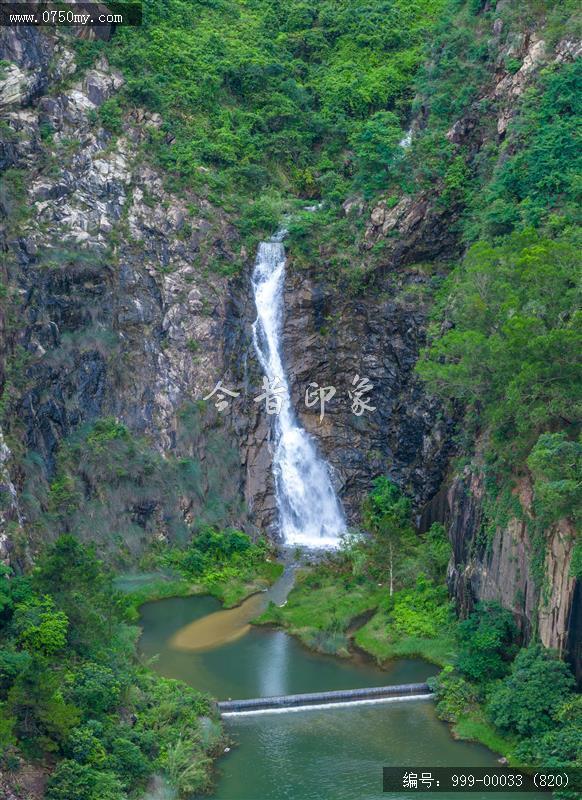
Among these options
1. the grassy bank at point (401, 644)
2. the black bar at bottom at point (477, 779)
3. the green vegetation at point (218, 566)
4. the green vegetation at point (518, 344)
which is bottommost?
the black bar at bottom at point (477, 779)

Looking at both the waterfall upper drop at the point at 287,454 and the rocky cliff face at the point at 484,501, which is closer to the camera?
the rocky cliff face at the point at 484,501

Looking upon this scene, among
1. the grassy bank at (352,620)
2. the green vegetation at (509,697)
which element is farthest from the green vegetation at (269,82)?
the green vegetation at (509,697)

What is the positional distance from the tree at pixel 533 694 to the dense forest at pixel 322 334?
0.21 feet

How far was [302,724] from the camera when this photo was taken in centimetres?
2342

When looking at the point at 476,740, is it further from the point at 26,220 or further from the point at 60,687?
the point at 26,220

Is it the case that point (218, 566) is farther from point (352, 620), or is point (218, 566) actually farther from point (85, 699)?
point (85, 699)

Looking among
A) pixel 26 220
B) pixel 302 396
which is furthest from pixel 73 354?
pixel 302 396

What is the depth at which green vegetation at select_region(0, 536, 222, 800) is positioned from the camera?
1953 centimetres

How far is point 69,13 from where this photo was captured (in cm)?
3619

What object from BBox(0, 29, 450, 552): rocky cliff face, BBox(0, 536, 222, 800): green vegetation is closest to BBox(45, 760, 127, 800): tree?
BBox(0, 536, 222, 800): green vegetation

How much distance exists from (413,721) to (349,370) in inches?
576

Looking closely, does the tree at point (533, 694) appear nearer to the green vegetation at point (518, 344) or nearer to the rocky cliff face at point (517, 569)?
the rocky cliff face at point (517, 569)

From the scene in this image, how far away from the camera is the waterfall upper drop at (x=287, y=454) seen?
3428 centimetres

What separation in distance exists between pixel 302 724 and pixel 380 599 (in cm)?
666
